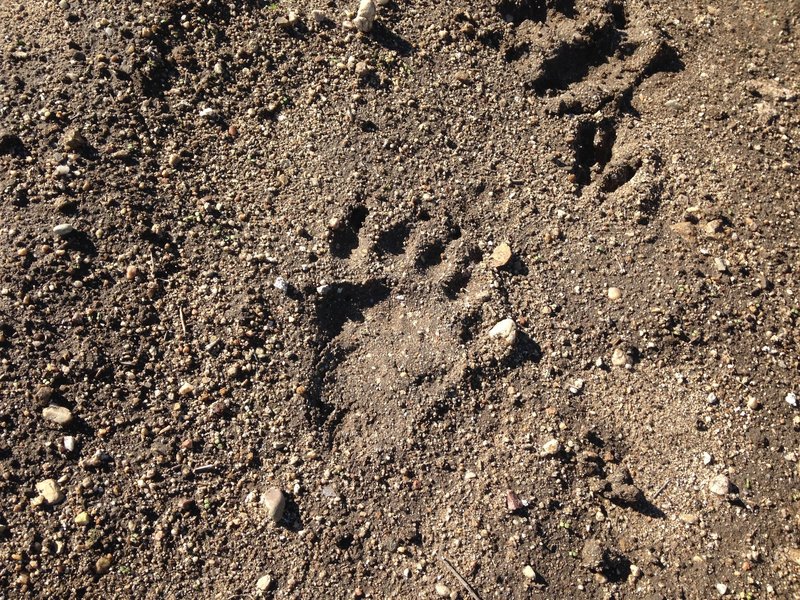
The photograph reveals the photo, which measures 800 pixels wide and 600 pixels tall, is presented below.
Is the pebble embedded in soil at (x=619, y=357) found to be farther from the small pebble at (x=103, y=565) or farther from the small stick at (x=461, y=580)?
the small pebble at (x=103, y=565)

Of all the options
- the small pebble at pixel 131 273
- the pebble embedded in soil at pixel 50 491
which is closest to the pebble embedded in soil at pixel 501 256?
the small pebble at pixel 131 273

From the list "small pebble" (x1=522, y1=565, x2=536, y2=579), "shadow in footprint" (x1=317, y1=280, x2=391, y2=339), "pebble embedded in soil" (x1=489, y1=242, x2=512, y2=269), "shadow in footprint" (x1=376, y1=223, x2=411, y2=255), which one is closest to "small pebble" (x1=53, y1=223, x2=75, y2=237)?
"shadow in footprint" (x1=317, y1=280, x2=391, y2=339)

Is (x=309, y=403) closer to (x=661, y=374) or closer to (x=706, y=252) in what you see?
(x=661, y=374)

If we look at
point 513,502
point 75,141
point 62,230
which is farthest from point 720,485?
point 75,141

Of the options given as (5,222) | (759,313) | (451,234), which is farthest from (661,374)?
(5,222)

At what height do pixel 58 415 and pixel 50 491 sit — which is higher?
pixel 58 415

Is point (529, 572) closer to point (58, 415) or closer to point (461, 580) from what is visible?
point (461, 580)

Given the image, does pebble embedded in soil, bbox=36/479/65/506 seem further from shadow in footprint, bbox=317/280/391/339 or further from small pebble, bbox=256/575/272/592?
shadow in footprint, bbox=317/280/391/339
